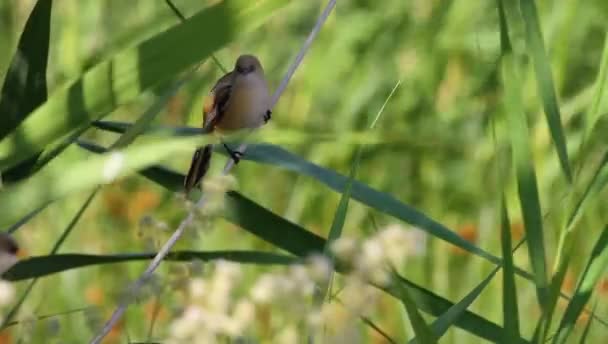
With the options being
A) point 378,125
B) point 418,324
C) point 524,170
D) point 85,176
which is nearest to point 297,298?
point 85,176

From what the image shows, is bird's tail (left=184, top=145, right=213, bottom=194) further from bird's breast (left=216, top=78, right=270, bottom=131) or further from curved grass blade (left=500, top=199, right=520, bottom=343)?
curved grass blade (left=500, top=199, right=520, bottom=343)

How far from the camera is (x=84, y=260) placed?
188 cm

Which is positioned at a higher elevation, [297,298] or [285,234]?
[297,298]

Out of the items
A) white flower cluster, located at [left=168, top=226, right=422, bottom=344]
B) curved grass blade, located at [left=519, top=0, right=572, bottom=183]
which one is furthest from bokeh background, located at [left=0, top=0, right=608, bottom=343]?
white flower cluster, located at [left=168, top=226, right=422, bottom=344]

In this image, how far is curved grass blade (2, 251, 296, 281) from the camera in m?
1.84

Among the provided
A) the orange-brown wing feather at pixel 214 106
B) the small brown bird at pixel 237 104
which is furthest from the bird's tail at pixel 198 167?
the small brown bird at pixel 237 104

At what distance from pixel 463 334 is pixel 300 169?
1.31 metres

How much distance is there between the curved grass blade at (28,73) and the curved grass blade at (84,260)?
7.2 inches

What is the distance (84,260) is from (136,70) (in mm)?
452

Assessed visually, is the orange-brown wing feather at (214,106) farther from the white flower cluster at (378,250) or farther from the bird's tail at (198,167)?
the white flower cluster at (378,250)

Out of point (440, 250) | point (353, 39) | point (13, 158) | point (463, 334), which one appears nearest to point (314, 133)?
point (13, 158)

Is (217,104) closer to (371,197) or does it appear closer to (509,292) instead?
(371,197)

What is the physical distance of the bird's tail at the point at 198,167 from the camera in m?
2.19

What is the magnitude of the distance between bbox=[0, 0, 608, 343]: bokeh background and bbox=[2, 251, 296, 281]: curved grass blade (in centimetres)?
107
